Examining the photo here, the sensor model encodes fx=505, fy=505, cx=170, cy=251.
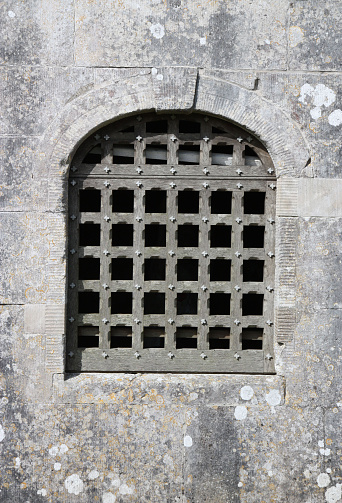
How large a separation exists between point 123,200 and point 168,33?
4.53 feet

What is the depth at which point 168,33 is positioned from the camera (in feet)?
12.5

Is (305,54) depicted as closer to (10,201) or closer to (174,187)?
(174,187)

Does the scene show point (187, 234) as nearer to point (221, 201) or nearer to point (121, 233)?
point (221, 201)

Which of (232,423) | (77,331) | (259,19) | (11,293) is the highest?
(259,19)

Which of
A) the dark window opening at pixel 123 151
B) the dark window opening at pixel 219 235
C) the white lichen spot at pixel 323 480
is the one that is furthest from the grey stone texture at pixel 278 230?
the dark window opening at pixel 219 235

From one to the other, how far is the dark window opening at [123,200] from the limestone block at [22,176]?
678 millimetres

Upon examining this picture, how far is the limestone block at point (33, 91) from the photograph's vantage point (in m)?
3.81

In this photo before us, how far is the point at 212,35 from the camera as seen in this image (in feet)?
12.5

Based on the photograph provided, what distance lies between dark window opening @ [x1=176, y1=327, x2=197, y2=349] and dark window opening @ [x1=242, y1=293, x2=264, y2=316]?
499 millimetres

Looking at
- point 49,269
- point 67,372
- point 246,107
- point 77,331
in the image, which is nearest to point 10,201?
point 49,269

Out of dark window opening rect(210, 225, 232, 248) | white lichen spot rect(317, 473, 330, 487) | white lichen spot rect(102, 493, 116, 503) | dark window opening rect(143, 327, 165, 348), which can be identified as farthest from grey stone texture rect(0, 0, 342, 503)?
dark window opening rect(210, 225, 232, 248)

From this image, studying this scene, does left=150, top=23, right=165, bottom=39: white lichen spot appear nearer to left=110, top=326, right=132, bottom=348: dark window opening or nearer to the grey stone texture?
the grey stone texture

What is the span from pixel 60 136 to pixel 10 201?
0.62 metres

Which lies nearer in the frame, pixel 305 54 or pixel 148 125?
pixel 305 54
